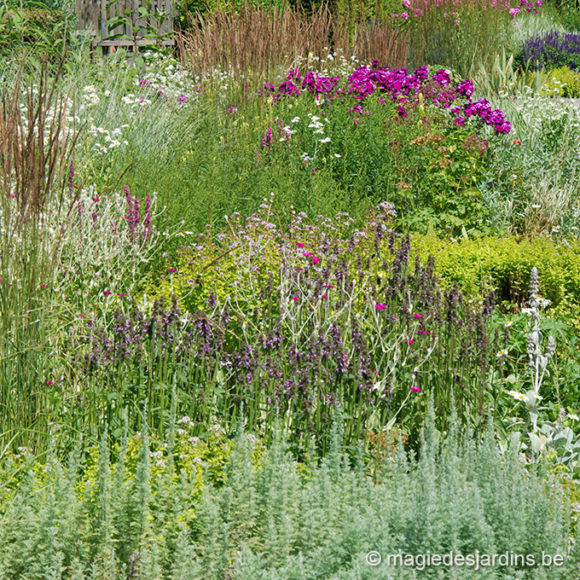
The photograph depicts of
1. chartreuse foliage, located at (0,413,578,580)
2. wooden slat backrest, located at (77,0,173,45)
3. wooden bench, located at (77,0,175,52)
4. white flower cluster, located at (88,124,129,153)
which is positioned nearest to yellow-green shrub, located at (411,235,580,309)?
white flower cluster, located at (88,124,129,153)

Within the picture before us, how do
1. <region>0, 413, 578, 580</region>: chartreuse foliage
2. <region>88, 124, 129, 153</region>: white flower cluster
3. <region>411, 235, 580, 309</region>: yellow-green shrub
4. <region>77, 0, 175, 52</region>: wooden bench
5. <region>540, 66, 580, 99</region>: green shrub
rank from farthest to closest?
<region>77, 0, 175, 52</region>: wooden bench → <region>540, 66, 580, 99</region>: green shrub → <region>88, 124, 129, 153</region>: white flower cluster → <region>411, 235, 580, 309</region>: yellow-green shrub → <region>0, 413, 578, 580</region>: chartreuse foliage

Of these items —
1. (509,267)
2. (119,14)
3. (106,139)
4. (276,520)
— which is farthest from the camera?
(119,14)

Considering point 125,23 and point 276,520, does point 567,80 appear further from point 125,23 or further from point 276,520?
point 276,520

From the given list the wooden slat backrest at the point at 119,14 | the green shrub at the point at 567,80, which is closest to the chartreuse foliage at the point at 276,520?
the green shrub at the point at 567,80

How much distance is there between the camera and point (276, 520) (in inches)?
111

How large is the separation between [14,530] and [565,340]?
3526mm

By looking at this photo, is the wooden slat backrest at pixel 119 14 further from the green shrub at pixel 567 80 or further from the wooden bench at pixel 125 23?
the green shrub at pixel 567 80

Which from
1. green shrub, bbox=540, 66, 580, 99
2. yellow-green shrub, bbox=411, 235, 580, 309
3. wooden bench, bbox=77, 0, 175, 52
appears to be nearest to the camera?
yellow-green shrub, bbox=411, 235, 580, 309

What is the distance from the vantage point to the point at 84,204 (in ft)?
18.2

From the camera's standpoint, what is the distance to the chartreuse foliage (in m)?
2.35

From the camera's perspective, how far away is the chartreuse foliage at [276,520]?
7.70 ft

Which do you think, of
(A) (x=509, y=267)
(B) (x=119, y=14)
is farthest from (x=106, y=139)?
(B) (x=119, y=14)

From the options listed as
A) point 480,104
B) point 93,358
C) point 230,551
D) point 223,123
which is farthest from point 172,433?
point 223,123

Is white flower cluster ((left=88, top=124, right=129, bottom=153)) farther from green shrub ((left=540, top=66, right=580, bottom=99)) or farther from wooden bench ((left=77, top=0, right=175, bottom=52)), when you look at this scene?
green shrub ((left=540, top=66, right=580, bottom=99))
